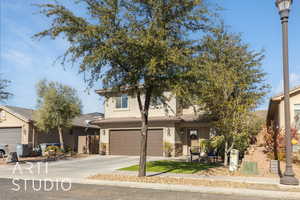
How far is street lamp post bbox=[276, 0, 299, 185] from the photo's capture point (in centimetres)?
991

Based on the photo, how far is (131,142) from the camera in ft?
80.8

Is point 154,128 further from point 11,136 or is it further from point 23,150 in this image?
point 11,136

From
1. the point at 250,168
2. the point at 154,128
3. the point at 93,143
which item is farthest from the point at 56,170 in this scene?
the point at 93,143

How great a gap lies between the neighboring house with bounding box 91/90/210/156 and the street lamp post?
11.8 meters

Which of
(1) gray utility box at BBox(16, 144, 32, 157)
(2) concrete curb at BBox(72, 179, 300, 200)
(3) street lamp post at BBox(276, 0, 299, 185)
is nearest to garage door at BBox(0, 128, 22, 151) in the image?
(1) gray utility box at BBox(16, 144, 32, 157)

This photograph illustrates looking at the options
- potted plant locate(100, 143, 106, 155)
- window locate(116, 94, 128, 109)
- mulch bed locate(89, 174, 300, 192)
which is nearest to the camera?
mulch bed locate(89, 174, 300, 192)

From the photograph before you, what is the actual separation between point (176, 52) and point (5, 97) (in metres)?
14.9

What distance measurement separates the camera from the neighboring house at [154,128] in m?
22.9

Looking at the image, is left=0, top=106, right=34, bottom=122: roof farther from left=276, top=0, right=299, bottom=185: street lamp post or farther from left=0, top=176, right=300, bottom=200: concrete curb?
left=276, top=0, right=299, bottom=185: street lamp post

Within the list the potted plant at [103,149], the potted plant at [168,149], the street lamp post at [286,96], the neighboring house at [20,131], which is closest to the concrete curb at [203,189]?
the street lamp post at [286,96]

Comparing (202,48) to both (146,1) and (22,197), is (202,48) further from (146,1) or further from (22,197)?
(22,197)

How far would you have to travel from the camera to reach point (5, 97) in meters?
20.1

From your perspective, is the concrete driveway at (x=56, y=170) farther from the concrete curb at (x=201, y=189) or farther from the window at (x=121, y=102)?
the window at (x=121, y=102)

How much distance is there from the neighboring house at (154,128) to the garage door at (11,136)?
858cm
